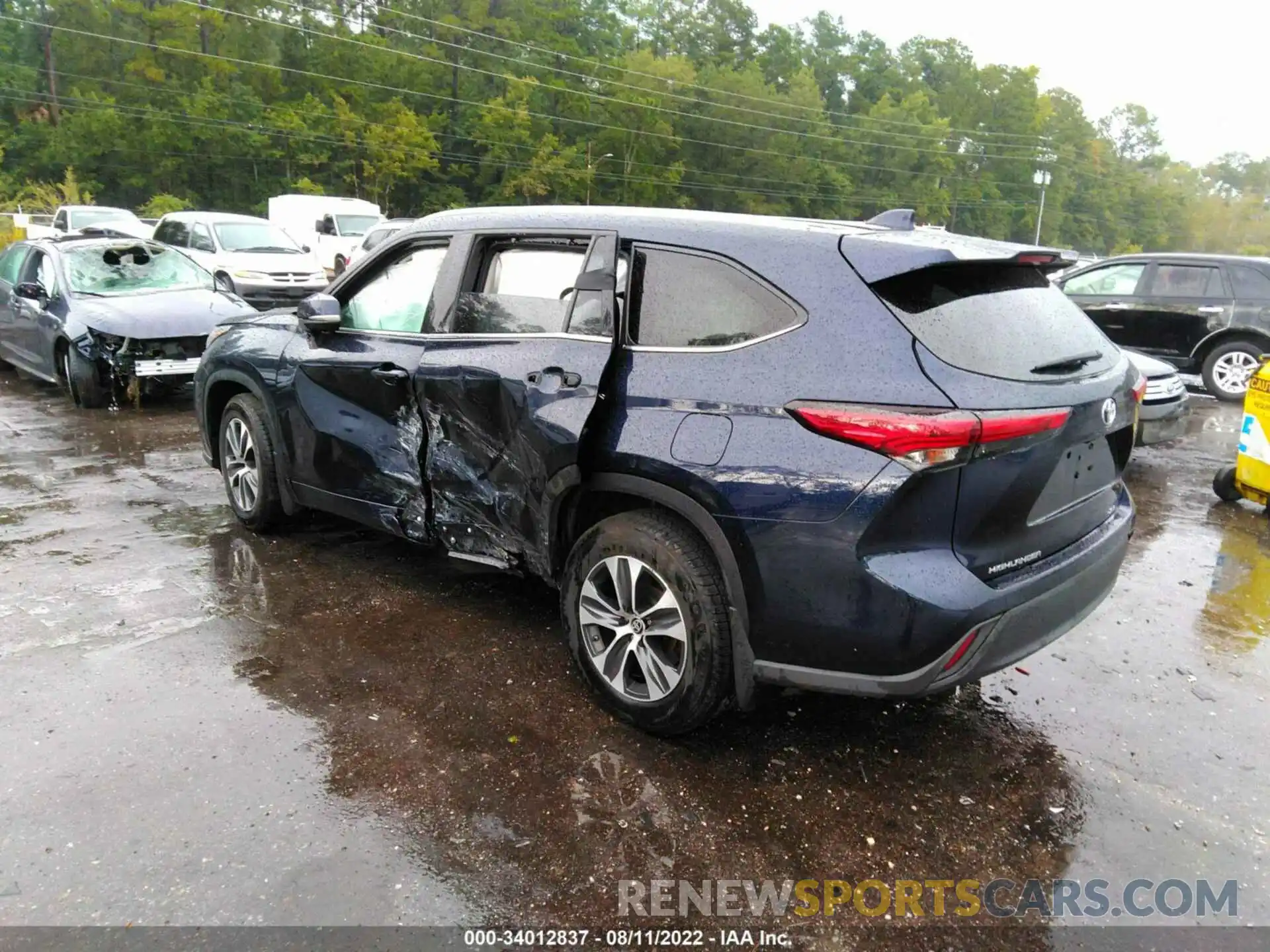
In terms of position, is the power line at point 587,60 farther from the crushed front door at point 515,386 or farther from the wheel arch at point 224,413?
the crushed front door at point 515,386

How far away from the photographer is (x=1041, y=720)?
3.43m

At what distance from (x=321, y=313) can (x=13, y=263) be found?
26.9 ft

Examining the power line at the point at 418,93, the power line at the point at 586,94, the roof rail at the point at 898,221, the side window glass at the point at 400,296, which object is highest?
the power line at the point at 586,94

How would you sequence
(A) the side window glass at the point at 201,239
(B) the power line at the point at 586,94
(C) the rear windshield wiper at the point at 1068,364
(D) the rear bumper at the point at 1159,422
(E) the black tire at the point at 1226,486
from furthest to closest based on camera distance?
(B) the power line at the point at 586,94 < (A) the side window glass at the point at 201,239 < (D) the rear bumper at the point at 1159,422 < (E) the black tire at the point at 1226,486 < (C) the rear windshield wiper at the point at 1068,364

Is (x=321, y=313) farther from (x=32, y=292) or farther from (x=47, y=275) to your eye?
(x=47, y=275)

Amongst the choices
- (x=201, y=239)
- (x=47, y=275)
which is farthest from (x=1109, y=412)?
(x=201, y=239)

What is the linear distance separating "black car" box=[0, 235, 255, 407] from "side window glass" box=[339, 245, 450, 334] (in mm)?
5113

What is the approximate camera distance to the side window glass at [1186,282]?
1037 centimetres

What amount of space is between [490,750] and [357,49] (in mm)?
65508

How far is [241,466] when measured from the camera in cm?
521

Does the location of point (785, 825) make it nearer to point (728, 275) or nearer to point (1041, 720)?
point (1041, 720)

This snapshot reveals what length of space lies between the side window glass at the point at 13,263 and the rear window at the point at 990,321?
10.6m

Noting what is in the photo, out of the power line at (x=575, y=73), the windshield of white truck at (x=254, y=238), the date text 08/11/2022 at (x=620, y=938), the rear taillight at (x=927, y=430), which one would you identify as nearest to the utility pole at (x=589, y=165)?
the power line at (x=575, y=73)

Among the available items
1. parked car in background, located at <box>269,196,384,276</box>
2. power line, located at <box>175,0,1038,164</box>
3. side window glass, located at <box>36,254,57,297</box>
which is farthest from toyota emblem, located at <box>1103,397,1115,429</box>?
power line, located at <box>175,0,1038,164</box>
